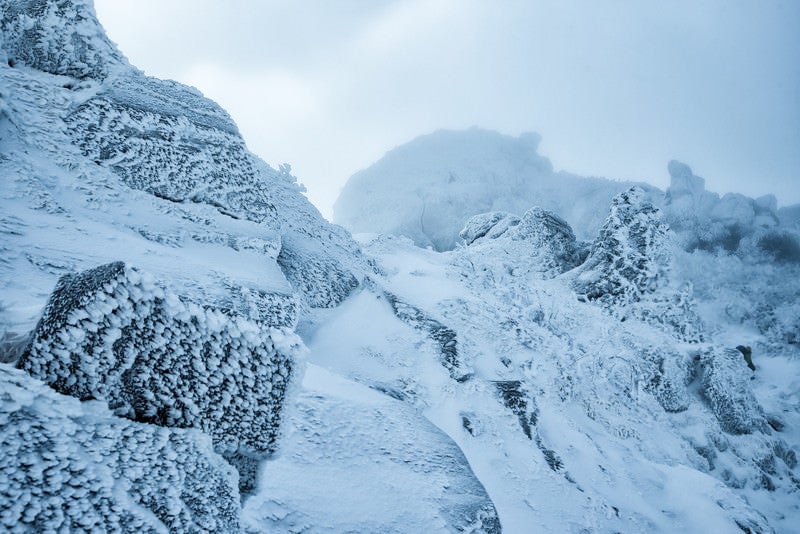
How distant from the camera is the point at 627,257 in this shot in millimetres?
11102

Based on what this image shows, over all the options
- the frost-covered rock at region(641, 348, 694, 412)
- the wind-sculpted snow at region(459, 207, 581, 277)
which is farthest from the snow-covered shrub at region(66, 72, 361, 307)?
the wind-sculpted snow at region(459, 207, 581, 277)

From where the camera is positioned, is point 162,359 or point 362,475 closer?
point 162,359

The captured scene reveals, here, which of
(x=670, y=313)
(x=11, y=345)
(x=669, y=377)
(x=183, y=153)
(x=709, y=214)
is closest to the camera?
(x=11, y=345)

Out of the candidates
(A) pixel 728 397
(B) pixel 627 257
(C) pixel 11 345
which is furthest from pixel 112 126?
(A) pixel 728 397

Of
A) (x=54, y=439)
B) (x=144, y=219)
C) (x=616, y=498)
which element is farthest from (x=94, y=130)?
(x=616, y=498)

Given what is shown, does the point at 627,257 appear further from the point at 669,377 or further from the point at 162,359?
→ the point at 162,359

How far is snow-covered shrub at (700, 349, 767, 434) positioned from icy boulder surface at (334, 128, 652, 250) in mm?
20568

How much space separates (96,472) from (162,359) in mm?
526

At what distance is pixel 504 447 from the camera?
4.28 meters

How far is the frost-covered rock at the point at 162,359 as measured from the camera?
5.44ft

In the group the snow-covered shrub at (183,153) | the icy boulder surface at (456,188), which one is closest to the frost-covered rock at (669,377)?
the snow-covered shrub at (183,153)

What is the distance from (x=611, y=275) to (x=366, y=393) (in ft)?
30.7

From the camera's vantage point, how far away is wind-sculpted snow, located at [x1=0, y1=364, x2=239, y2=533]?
1213 millimetres

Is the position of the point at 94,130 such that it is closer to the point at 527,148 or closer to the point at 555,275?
the point at 555,275
